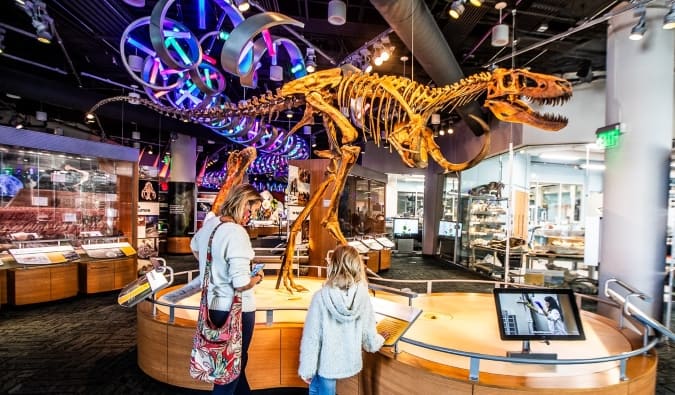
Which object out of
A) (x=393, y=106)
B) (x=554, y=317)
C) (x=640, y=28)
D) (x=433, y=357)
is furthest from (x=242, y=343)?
(x=640, y=28)

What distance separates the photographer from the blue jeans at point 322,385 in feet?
7.53

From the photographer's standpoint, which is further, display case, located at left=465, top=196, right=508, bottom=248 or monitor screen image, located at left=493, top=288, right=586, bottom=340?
display case, located at left=465, top=196, right=508, bottom=248

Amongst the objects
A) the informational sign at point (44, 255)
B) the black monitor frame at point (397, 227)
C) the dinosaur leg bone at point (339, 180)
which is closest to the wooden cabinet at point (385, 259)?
the black monitor frame at point (397, 227)

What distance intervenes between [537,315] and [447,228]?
10.1m

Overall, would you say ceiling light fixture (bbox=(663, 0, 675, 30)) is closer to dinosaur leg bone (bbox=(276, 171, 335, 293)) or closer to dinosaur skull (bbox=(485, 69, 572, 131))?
dinosaur skull (bbox=(485, 69, 572, 131))

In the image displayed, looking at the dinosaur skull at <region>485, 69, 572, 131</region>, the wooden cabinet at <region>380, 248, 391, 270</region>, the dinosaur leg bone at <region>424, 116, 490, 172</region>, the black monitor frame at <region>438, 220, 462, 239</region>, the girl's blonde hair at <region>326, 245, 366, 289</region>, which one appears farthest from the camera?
the black monitor frame at <region>438, 220, 462, 239</region>

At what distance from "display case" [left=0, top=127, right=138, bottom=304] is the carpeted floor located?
49cm

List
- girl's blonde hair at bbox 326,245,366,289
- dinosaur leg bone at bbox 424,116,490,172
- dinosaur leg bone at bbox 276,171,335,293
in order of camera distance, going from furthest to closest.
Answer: dinosaur leg bone at bbox 276,171,335,293, dinosaur leg bone at bbox 424,116,490,172, girl's blonde hair at bbox 326,245,366,289

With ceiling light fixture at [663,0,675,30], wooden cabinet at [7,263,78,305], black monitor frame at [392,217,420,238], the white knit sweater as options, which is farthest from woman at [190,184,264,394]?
black monitor frame at [392,217,420,238]

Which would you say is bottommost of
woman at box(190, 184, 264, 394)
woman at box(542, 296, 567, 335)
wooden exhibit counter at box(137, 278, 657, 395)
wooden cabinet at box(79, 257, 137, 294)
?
wooden cabinet at box(79, 257, 137, 294)

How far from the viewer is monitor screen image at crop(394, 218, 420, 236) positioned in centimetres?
1562

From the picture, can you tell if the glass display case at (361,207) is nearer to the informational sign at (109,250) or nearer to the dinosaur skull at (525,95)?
the informational sign at (109,250)

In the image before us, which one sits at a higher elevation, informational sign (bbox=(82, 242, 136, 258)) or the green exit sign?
the green exit sign

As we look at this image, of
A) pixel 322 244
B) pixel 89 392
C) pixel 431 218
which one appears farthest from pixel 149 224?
pixel 431 218
